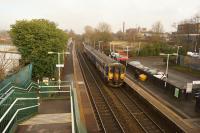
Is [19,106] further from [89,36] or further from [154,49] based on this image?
[89,36]

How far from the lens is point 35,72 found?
26.0 meters

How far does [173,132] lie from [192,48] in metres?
55.8

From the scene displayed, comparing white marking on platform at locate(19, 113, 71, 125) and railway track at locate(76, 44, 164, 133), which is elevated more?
white marking on platform at locate(19, 113, 71, 125)

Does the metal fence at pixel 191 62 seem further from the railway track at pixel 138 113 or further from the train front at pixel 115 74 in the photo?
the railway track at pixel 138 113

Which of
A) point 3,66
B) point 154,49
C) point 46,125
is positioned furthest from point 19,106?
point 154,49

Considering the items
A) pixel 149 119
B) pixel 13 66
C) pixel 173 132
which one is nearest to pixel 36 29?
pixel 13 66

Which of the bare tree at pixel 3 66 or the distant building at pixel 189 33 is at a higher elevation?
the distant building at pixel 189 33

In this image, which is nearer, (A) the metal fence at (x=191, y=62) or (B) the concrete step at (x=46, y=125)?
(B) the concrete step at (x=46, y=125)

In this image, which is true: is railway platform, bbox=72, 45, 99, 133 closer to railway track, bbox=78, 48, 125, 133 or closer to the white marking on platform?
railway track, bbox=78, 48, 125, 133

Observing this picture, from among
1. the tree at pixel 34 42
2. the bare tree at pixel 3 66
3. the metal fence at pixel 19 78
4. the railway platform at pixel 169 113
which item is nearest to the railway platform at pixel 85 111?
the metal fence at pixel 19 78

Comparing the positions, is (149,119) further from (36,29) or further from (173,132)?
(36,29)

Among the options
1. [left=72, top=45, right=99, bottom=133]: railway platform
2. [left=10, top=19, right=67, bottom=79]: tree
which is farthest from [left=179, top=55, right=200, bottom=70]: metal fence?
[left=10, top=19, right=67, bottom=79]: tree

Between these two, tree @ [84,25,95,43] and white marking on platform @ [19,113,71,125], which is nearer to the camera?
white marking on platform @ [19,113,71,125]

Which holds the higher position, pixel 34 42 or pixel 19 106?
pixel 34 42
